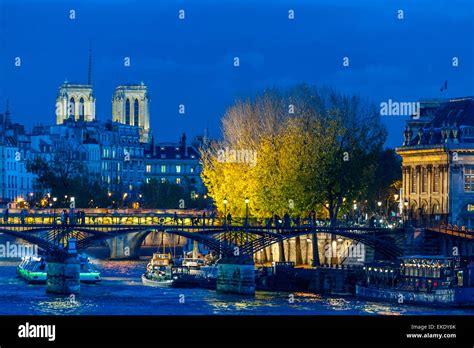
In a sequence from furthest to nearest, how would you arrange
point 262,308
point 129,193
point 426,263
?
1. point 129,193
2. point 426,263
3. point 262,308

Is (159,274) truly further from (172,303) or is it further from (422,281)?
(422,281)

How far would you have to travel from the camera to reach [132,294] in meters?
86.9

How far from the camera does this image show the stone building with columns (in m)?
104

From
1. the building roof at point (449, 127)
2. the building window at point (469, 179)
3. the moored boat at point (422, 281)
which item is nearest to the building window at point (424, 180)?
the building roof at point (449, 127)

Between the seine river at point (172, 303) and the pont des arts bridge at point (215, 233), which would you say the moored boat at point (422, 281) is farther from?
the pont des arts bridge at point (215, 233)

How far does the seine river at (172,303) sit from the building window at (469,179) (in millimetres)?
18874

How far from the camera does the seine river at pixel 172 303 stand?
3024 inches

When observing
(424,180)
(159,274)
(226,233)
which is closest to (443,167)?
(424,180)

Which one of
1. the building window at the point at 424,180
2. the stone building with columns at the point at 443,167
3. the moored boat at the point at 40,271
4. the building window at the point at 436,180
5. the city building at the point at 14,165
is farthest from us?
the city building at the point at 14,165

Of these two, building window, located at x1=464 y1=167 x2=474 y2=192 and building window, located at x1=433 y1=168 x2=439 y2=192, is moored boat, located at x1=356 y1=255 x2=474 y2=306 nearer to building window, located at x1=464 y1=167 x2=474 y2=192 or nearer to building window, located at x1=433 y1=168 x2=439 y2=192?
building window, located at x1=464 y1=167 x2=474 y2=192

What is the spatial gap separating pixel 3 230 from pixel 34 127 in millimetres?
101012

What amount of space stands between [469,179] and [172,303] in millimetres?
28145
